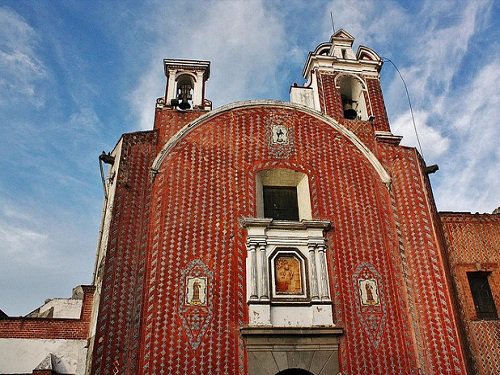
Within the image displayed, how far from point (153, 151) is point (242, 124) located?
2.23m

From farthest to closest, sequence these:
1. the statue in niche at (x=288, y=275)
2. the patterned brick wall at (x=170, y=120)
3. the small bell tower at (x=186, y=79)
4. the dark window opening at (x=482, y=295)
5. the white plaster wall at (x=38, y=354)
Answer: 1. the small bell tower at (x=186, y=79)
2. the patterned brick wall at (x=170, y=120)
3. the white plaster wall at (x=38, y=354)
4. the dark window opening at (x=482, y=295)
5. the statue in niche at (x=288, y=275)

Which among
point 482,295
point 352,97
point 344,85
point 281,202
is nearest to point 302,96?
point 344,85

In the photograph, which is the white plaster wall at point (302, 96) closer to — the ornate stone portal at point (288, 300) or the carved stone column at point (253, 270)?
the ornate stone portal at point (288, 300)

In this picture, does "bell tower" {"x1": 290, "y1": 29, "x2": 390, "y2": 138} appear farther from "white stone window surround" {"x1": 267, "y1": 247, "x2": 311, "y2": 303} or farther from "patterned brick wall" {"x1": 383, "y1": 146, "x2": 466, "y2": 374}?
"white stone window surround" {"x1": 267, "y1": 247, "x2": 311, "y2": 303}

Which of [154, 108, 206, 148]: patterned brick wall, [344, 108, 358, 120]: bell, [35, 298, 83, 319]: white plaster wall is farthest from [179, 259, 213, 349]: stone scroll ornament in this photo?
[35, 298, 83, 319]: white plaster wall

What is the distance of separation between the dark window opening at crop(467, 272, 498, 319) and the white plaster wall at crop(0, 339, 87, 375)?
337 inches

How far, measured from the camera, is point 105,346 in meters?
7.91

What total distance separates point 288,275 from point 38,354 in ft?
19.3

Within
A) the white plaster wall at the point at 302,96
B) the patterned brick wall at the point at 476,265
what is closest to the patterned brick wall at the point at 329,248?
the patterned brick wall at the point at 476,265

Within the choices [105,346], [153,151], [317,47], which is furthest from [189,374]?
[317,47]

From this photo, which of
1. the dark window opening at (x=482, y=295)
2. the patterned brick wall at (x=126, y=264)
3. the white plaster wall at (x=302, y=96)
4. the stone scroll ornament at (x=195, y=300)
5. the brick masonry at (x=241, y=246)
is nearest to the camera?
the patterned brick wall at (x=126, y=264)

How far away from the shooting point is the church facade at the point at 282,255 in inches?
328

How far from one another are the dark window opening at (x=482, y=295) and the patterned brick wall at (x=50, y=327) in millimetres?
8303

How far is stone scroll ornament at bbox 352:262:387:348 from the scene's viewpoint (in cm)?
882
